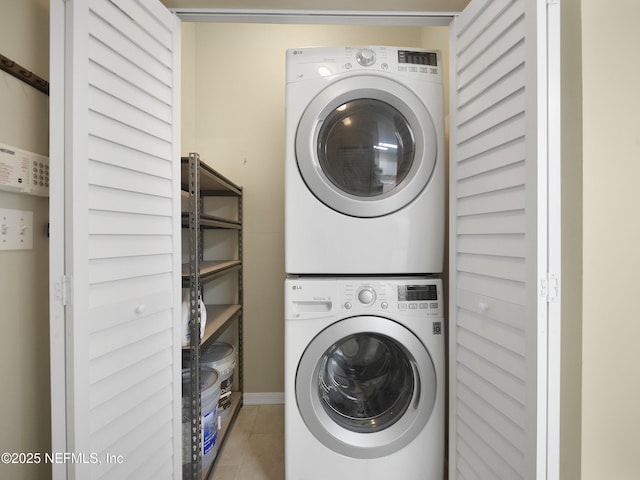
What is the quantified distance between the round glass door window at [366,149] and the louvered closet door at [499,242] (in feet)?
0.68

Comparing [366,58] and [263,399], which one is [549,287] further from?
[263,399]

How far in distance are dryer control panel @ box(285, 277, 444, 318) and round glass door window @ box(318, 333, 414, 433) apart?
0.45ft

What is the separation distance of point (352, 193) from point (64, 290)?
3.05 feet

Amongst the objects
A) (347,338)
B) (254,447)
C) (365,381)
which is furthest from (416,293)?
(254,447)

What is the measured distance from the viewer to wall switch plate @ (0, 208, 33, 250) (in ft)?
2.32

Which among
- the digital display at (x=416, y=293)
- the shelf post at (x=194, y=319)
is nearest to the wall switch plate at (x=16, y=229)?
the shelf post at (x=194, y=319)

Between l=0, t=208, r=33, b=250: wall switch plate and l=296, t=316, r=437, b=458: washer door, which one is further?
l=296, t=316, r=437, b=458: washer door

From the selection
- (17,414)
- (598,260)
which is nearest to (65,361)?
(17,414)

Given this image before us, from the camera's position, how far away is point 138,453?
34.7 inches

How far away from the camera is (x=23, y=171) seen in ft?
2.42

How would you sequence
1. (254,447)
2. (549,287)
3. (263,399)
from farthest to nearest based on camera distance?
(263,399), (254,447), (549,287)

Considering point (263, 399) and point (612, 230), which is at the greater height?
point (612, 230)

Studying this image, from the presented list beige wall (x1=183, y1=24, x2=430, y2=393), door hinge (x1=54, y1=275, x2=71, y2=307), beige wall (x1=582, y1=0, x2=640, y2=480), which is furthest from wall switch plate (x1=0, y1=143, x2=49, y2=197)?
beige wall (x1=582, y1=0, x2=640, y2=480)

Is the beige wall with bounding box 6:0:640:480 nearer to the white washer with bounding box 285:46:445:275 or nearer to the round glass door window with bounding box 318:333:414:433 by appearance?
the white washer with bounding box 285:46:445:275
